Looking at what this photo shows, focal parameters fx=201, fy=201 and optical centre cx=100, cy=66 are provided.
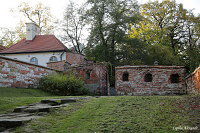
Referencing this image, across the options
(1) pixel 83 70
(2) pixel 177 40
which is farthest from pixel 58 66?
(2) pixel 177 40

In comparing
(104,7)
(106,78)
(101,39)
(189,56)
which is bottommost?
(106,78)

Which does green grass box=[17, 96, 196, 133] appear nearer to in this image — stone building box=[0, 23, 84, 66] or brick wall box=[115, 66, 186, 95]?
brick wall box=[115, 66, 186, 95]

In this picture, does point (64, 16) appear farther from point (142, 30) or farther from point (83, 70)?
point (83, 70)

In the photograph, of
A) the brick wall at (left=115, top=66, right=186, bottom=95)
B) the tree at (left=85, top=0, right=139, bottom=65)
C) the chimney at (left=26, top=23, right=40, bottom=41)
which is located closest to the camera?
the brick wall at (left=115, top=66, right=186, bottom=95)

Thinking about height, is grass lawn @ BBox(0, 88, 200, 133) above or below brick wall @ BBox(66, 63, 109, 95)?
below

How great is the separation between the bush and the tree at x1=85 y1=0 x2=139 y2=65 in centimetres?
831

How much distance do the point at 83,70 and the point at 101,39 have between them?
781cm

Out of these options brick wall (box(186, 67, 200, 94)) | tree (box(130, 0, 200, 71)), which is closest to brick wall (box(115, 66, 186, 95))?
brick wall (box(186, 67, 200, 94))

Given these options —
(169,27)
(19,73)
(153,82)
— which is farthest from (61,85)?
(169,27)

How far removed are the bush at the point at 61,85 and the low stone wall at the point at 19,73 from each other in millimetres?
578

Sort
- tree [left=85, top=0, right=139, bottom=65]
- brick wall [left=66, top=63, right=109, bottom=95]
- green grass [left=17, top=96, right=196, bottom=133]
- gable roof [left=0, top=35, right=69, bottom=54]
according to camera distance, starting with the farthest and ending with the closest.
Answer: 1. gable roof [left=0, top=35, right=69, bottom=54]
2. tree [left=85, top=0, right=139, bottom=65]
3. brick wall [left=66, top=63, right=109, bottom=95]
4. green grass [left=17, top=96, right=196, bottom=133]

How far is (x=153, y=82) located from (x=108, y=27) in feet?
31.3

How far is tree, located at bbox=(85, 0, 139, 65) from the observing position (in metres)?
20.6

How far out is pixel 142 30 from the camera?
925 inches
